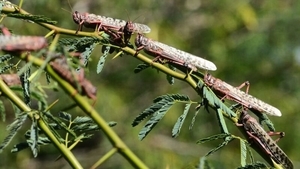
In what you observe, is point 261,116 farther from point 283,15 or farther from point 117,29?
point 283,15

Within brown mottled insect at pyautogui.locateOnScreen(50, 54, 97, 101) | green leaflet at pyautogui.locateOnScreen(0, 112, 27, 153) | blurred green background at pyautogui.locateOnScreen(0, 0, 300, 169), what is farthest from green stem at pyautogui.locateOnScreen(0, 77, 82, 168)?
blurred green background at pyautogui.locateOnScreen(0, 0, 300, 169)

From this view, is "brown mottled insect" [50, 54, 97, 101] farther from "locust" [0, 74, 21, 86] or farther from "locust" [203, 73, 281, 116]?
"locust" [0, 74, 21, 86]

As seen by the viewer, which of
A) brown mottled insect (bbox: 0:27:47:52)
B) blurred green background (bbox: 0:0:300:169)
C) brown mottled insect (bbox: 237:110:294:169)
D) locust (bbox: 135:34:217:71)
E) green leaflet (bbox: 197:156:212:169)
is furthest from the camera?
blurred green background (bbox: 0:0:300:169)

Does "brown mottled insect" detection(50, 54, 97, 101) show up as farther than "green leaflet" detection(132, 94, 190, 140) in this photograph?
No

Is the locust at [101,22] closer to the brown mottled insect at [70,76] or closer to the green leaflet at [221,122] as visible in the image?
the green leaflet at [221,122]

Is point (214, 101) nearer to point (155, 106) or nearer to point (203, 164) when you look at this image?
point (155, 106)

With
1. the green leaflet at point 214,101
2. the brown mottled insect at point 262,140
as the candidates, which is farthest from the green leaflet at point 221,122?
the brown mottled insect at point 262,140
